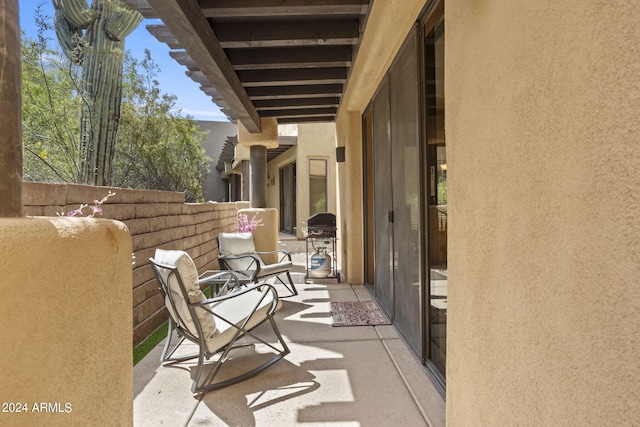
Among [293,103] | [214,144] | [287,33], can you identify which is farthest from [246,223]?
[214,144]

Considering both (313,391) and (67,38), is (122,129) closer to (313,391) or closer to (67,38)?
(67,38)

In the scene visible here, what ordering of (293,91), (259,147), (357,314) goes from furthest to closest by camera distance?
(259,147)
(293,91)
(357,314)

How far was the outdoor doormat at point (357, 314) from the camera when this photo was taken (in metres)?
3.60

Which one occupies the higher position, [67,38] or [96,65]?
[67,38]

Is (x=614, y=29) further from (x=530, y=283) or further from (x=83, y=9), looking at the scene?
(x=83, y=9)

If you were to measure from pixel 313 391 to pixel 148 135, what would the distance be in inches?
361

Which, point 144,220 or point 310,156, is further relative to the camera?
point 310,156

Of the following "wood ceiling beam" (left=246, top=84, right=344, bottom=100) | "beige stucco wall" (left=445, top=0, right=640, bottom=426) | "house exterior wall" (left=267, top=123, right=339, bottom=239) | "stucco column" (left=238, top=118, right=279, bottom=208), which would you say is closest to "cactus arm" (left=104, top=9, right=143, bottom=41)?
"stucco column" (left=238, top=118, right=279, bottom=208)

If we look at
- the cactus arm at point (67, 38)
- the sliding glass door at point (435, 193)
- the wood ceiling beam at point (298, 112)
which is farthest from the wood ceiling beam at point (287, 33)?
the cactus arm at point (67, 38)

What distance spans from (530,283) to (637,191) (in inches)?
15.9

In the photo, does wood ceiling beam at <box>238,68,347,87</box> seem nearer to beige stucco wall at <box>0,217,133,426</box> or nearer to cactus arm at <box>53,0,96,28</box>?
beige stucco wall at <box>0,217,133,426</box>

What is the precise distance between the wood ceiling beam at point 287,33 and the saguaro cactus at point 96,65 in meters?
5.01

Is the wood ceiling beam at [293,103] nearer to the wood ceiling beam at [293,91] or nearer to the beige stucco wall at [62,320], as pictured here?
the wood ceiling beam at [293,91]

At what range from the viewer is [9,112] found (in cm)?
98
